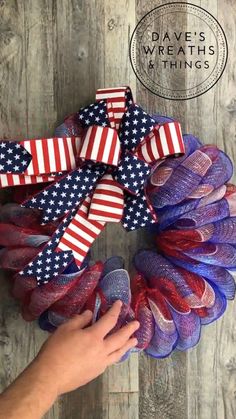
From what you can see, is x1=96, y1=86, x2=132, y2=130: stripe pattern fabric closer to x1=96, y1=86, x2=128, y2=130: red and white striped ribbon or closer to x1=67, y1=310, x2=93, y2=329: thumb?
x1=96, y1=86, x2=128, y2=130: red and white striped ribbon

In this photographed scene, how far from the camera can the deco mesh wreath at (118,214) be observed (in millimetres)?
1085

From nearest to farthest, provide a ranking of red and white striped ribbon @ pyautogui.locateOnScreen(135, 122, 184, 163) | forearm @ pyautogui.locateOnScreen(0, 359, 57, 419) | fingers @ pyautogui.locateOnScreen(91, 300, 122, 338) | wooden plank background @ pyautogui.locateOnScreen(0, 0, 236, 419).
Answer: forearm @ pyautogui.locateOnScreen(0, 359, 57, 419), fingers @ pyautogui.locateOnScreen(91, 300, 122, 338), red and white striped ribbon @ pyautogui.locateOnScreen(135, 122, 184, 163), wooden plank background @ pyautogui.locateOnScreen(0, 0, 236, 419)

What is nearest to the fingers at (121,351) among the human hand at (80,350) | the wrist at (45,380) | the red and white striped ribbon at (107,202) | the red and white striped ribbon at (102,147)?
the human hand at (80,350)

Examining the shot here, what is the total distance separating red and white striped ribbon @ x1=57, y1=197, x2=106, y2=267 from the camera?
1102 mm

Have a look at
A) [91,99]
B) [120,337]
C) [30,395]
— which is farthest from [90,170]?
[30,395]

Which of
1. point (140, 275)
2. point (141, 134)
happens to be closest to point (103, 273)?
point (140, 275)

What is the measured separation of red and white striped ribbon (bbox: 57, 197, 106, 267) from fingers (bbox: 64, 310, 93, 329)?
4.1 inches

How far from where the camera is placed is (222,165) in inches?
44.9

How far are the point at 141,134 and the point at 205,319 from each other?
0.42m

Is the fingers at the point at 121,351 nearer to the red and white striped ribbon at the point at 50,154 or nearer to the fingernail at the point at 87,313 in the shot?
the fingernail at the point at 87,313

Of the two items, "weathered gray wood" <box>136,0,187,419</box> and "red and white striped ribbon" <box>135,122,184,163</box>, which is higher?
"red and white striped ribbon" <box>135,122,184,163</box>

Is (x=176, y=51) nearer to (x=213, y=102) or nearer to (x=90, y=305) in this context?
(x=213, y=102)

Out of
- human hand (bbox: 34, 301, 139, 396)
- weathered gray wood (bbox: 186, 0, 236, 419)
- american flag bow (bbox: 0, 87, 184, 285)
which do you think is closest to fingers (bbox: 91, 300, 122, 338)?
human hand (bbox: 34, 301, 139, 396)

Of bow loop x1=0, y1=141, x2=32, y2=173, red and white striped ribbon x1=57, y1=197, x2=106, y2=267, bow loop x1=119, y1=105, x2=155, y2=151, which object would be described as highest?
bow loop x1=119, y1=105, x2=155, y2=151
